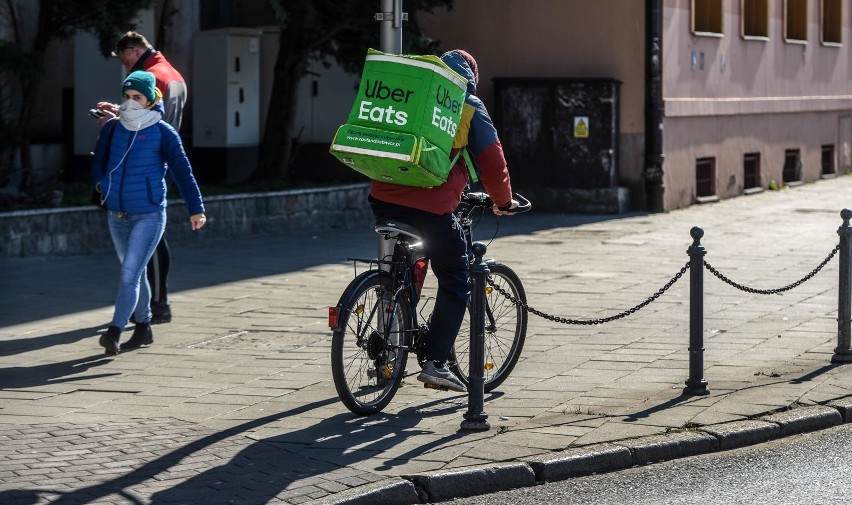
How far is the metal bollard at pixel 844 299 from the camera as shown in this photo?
9141 millimetres

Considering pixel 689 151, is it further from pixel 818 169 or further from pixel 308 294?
pixel 308 294

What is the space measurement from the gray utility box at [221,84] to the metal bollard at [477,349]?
13103 mm

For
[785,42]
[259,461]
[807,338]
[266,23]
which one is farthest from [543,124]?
[259,461]

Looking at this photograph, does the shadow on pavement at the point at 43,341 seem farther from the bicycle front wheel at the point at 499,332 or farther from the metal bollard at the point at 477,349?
the metal bollard at the point at 477,349

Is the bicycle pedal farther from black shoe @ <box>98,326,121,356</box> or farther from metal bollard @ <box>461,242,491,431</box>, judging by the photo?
black shoe @ <box>98,326,121,356</box>

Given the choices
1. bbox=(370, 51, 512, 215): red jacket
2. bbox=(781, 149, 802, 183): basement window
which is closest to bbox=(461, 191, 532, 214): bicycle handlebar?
bbox=(370, 51, 512, 215): red jacket

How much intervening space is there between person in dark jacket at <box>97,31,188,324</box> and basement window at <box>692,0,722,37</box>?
12.7 m

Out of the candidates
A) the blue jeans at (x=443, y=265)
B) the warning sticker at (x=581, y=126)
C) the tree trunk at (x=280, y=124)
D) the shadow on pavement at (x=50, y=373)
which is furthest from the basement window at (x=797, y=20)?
the blue jeans at (x=443, y=265)

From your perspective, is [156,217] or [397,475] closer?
[397,475]

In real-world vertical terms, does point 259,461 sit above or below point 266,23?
below

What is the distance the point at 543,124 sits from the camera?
20562mm

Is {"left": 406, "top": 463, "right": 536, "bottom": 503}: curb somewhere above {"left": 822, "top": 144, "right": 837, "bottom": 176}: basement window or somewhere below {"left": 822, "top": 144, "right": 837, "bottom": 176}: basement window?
below

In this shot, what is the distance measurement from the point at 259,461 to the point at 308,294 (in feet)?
18.7

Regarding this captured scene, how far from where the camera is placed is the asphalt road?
20.2 feet
